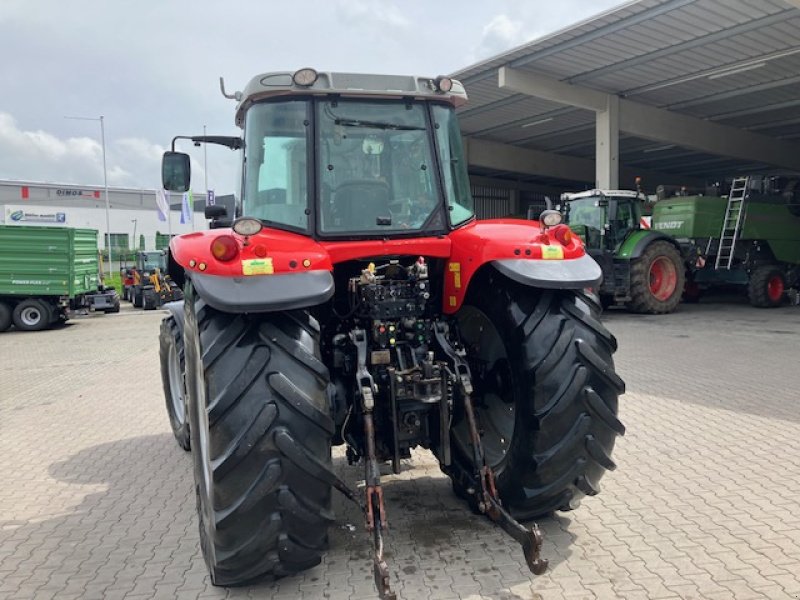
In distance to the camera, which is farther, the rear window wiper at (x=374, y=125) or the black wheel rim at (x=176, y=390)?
the black wheel rim at (x=176, y=390)

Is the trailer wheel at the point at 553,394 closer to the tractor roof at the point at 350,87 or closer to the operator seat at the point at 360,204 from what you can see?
the operator seat at the point at 360,204

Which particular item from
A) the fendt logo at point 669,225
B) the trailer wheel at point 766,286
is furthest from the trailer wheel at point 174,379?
the trailer wheel at point 766,286

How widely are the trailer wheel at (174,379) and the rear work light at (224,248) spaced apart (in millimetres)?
2460

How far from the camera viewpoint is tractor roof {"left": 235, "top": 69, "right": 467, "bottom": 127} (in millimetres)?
3396

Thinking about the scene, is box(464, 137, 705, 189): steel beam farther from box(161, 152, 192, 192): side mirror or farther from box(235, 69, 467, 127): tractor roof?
box(235, 69, 467, 127): tractor roof

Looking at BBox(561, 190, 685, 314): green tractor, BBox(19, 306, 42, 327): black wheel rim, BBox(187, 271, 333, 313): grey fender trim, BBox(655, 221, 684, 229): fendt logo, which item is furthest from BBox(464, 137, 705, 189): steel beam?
BBox(187, 271, 333, 313): grey fender trim

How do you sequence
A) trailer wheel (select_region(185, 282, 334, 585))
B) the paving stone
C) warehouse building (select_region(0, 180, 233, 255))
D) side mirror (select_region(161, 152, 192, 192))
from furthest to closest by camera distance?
warehouse building (select_region(0, 180, 233, 255))
side mirror (select_region(161, 152, 192, 192))
the paving stone
trailer wheel (select_region(185, 282, 334, 585))

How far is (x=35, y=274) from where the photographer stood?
1559 centimetres

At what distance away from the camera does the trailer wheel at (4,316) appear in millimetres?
15398

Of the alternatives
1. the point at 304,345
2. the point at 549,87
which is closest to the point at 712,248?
the point at 549,87

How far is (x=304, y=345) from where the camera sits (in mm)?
2859

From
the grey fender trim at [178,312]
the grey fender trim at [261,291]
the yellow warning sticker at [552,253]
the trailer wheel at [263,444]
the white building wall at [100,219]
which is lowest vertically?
the trailer wheel at [263,444]

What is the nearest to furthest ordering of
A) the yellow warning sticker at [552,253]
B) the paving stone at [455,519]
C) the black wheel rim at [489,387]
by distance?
the paving stone at [455,519], the yellow warning sticker at [552,253], the black wheel rim at [489,387]

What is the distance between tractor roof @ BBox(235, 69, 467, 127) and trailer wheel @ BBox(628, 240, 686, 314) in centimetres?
1096
